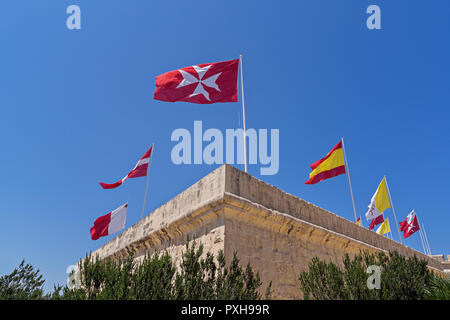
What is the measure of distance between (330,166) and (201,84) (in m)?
5.61

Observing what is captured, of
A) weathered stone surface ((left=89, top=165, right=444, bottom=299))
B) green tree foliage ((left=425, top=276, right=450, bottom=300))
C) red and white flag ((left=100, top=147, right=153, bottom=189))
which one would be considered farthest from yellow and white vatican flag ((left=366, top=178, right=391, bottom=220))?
red and white flag ((left=100, top=147, right=153, bottom=189))

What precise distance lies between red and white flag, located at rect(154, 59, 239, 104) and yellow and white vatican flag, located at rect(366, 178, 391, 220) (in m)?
8.92

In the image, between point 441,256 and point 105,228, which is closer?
point 105,228

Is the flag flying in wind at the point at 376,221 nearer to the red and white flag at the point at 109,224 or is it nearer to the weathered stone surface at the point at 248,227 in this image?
the weathered stone surface at the point at 248,227

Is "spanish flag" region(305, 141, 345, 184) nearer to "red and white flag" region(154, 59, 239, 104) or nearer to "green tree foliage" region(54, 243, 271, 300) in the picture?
"red and white flag" region(154, 59, 239, 104)

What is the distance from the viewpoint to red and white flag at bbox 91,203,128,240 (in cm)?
883

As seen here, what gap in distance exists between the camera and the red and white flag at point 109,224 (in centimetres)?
883

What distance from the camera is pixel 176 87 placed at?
6926 millimetres
